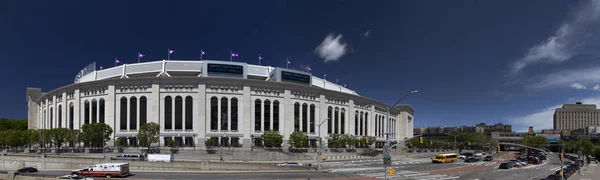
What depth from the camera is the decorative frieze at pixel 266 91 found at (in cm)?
10338

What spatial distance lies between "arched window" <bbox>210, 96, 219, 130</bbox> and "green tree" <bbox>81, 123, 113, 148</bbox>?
2311cm

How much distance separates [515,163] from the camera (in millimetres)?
75000

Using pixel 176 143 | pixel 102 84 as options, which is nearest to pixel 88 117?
pixel 102 84

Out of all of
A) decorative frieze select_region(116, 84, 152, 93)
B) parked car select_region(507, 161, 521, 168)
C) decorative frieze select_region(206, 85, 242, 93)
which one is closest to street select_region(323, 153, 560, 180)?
parked car select_region(507, 161, 521, 168)

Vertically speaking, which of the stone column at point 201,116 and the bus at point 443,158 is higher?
the stone column at point 201,116

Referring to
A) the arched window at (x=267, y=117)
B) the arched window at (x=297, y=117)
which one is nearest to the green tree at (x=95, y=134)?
the arched window at (x=267, y=117)

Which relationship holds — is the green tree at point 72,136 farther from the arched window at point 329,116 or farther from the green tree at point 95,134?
the arched window at point 329,116

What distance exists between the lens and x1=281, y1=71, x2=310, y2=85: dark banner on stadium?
361 ft

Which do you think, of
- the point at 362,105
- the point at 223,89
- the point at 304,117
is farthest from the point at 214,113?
the point at 362,105

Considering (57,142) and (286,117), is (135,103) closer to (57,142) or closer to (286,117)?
(57,142)

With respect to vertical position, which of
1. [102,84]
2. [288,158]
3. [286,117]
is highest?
[102,84]

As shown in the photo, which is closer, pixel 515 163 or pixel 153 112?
pixel 515 163

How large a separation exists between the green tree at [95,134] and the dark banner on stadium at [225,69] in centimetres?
2699

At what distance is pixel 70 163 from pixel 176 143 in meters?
31.0
